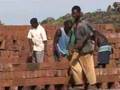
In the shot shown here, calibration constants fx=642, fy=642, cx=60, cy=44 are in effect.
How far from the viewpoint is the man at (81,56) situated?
12.3m

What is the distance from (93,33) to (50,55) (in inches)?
256

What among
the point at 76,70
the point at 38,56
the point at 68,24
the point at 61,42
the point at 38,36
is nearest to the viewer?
the point at 76,70

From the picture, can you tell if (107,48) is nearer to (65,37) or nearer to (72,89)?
(65,37)

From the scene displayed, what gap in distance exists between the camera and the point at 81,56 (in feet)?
40.6

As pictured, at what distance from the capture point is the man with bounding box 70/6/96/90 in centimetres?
1234

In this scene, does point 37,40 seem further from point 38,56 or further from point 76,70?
point 76,70

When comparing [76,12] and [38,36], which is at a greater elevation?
[76,12]

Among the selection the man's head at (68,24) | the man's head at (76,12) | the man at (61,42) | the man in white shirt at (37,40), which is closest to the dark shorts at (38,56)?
the man in white shirt at (37,40)

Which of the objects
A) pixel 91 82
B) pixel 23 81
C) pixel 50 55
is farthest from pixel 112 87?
pixel 50 55

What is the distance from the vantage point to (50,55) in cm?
1916

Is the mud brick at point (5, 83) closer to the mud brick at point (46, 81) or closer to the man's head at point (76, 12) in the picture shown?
the mud brick at point (46, 81)

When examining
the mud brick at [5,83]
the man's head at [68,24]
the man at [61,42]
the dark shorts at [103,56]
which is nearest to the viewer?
the mud brick at [5,83]

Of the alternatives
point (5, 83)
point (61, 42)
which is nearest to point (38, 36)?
point (61, 42)

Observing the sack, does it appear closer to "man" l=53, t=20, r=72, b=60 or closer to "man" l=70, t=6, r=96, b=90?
"man" l=70, t=6, r=96, b=90
